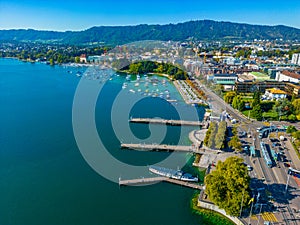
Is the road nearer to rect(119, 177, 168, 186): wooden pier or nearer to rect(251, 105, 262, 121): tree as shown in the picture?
rect(251, 105, 262, 121): tree

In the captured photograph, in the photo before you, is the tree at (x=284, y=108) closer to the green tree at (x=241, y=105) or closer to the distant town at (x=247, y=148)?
the distant town at (x=247, y=148)

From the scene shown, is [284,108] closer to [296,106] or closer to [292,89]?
[296,106]

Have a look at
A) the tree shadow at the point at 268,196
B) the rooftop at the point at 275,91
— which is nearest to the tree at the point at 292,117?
the rooftop at the point at 275,91

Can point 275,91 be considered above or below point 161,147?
above

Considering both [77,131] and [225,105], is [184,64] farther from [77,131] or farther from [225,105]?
[77,131]

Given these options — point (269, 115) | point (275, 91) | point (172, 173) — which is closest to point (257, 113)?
point (269, 115)

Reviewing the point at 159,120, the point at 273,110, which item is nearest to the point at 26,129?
the point at 159,120
